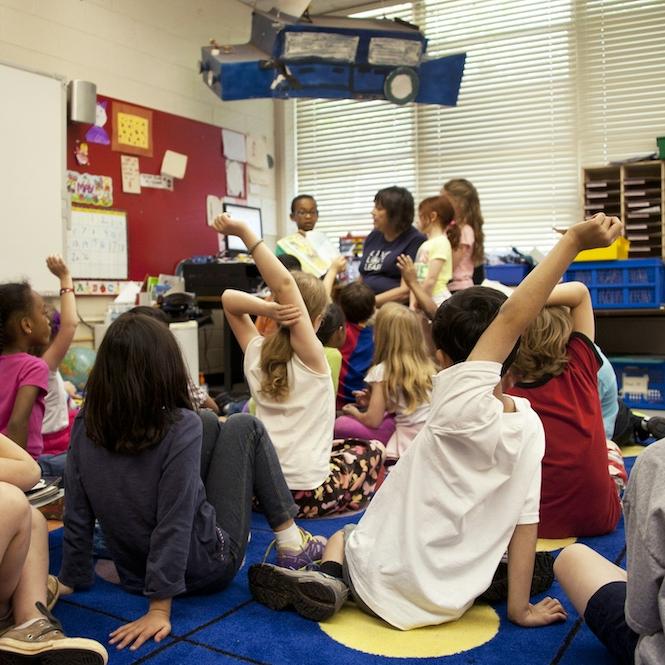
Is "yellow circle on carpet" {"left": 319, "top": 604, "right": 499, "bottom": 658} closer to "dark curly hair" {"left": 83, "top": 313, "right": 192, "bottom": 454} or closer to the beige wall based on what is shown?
"dark curly hair" {"left": 83, "top": 313, "right": 192, "bottom": 454}

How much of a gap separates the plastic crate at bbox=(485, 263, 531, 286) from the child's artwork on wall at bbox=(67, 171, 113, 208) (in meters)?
2.43

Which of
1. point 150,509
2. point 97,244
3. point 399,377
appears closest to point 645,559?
point 150,509

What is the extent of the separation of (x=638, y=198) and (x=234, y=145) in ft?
9.45

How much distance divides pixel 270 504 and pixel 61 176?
304cm

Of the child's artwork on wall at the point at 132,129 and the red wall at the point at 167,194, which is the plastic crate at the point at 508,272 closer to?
the red wall at the point at 167,194

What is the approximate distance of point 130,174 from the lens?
4395mm

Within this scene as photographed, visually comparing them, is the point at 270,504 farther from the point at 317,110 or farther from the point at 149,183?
the point at 317,110

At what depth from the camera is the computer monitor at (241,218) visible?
489 cm

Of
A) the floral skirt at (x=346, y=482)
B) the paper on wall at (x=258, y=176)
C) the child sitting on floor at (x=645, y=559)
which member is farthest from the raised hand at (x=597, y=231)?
the paper on wall at (x=258, y=176)

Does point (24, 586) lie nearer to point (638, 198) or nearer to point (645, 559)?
point (645, 559)

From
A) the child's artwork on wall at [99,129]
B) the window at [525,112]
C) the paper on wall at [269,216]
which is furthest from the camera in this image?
the paper on wall at [269,216]

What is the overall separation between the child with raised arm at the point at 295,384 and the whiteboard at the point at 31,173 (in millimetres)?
2230

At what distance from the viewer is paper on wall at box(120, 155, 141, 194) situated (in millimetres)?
4352

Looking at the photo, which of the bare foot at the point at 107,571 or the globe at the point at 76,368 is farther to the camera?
the globe at the point at 76,368
